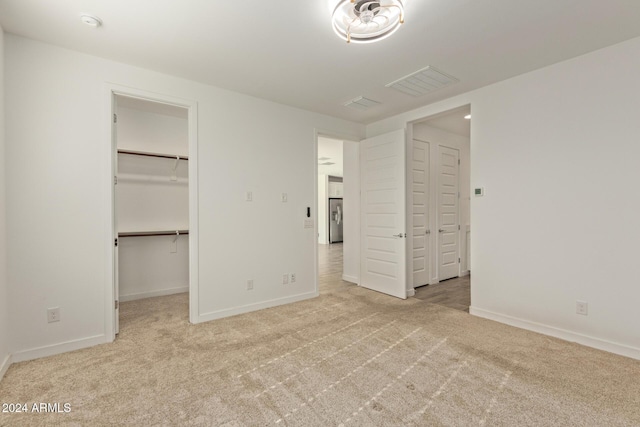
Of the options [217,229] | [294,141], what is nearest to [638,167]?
[294,141]

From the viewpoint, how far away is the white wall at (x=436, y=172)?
4.72 meters

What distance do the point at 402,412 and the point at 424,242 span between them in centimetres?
321

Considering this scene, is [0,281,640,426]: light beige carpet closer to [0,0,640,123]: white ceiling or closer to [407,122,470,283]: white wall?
[407,122,470,283]: white wall

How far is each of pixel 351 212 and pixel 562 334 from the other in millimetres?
3028

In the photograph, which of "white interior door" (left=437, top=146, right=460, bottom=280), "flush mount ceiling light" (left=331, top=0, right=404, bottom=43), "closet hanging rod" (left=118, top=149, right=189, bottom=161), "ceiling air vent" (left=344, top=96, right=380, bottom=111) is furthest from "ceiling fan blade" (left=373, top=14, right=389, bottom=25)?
"white interior door" (left=437, top=146, right=460, bottom=280)

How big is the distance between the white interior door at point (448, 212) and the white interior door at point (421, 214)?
1.05 feet

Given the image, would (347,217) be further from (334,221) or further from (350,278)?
(334,221)

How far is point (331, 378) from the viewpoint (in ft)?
6.86

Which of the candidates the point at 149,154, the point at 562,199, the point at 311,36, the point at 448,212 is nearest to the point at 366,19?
the point at 311,36

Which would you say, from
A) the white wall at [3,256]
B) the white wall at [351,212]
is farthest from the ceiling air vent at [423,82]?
the white wall at [3,256]

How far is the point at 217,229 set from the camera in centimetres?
333

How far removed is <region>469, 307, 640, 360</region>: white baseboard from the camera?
241cm

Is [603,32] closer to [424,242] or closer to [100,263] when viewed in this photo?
[424,242]

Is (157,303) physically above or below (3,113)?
below
